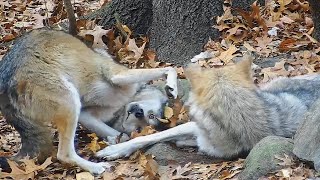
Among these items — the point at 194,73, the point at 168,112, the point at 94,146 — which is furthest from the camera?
the point at 168,112

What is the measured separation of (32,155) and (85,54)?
1.37 m

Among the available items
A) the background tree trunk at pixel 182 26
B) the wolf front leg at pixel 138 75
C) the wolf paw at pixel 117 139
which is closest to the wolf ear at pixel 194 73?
the wolf front leg at pixel 138 75

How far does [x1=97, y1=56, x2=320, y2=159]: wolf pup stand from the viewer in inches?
224

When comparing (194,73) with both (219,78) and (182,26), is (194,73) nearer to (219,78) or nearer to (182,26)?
(219,78)

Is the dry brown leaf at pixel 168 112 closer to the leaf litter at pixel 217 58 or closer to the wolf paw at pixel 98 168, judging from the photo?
the leaf litter at pixel 217 58

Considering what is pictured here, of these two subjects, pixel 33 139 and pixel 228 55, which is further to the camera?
pixel 228 55

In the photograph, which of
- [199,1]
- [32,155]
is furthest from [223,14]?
[32,155]

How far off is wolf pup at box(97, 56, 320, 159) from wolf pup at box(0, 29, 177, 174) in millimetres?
941

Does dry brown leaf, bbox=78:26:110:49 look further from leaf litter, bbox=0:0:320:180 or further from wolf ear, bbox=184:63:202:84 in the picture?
wolf ear, bbox=184:63:202:84

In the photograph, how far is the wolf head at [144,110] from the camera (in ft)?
23.0

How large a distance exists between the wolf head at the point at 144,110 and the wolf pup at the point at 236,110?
33.3 inches

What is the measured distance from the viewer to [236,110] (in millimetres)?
5645

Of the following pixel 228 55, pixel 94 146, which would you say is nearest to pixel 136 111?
pixel 94 146

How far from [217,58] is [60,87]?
222 cm
